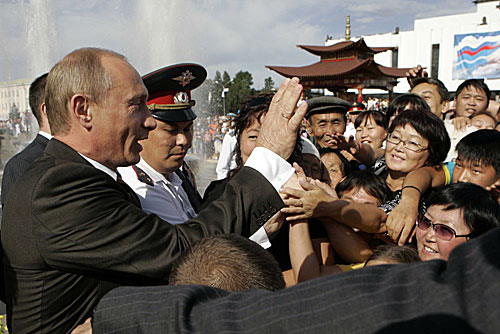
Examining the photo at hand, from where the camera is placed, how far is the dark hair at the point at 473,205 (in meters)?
1.80

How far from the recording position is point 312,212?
181 centimetres

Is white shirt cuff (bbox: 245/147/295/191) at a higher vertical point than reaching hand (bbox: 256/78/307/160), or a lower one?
lower

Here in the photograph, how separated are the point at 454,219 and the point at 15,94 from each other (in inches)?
536

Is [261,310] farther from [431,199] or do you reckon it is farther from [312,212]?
[431,199]

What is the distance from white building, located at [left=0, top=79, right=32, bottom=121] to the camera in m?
12.2

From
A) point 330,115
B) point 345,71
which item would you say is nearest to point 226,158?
point 330,115

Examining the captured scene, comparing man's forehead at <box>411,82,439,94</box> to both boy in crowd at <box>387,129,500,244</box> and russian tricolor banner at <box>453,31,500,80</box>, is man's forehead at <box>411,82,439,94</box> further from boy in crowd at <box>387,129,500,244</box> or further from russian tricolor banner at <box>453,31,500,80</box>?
russian tricolor banner at <box>453,31,500,80</box>

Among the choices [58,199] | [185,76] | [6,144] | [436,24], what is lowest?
[6,144]

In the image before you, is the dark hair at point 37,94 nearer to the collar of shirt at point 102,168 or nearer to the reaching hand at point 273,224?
the collar of shirt at point 102,168

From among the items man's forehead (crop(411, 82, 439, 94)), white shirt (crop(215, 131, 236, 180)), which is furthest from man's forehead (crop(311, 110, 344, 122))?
white shirt (crop(215, 131, 236, 180))

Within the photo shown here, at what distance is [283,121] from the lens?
4.94 feet

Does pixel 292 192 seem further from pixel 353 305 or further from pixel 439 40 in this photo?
pixel 439 40

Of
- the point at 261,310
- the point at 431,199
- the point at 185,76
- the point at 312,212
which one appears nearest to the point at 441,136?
the point at 431,199

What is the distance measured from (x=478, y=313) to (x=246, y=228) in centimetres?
88
